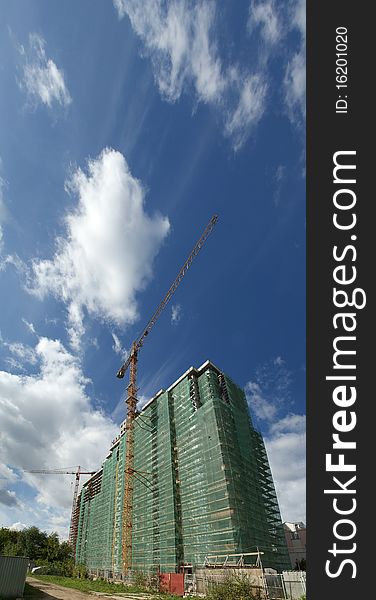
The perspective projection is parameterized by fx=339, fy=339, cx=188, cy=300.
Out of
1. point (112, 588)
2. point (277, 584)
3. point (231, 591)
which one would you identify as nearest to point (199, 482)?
point (112, 588)

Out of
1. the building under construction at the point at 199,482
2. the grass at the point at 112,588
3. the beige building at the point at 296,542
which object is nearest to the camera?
the grass at the point at 112,588

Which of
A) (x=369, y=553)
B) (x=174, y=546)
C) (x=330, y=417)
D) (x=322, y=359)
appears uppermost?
(x=322, y=359)

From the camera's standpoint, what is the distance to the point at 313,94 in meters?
7.54

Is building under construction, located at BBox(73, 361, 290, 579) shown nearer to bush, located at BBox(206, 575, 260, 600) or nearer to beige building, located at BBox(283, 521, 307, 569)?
bush, located at BBox(206, 575, 260, 600)

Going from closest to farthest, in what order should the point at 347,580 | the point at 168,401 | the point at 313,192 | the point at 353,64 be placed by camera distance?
1. the point at 347,580
2. the point at 313,192
3. the point at 353,64
4. the point at 168,401

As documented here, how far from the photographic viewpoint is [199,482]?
192 ft

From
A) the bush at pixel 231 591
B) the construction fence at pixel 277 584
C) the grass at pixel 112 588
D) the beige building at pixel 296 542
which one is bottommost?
the beige building at pixel 296 542

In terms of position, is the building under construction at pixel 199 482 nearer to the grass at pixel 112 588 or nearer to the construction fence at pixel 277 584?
the grass at pixel 112 588

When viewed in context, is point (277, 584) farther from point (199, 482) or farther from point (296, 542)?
point (296, 542)

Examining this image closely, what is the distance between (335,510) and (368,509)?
49 cm

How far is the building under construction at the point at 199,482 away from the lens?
52375mm

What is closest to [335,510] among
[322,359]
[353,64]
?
[322,359]

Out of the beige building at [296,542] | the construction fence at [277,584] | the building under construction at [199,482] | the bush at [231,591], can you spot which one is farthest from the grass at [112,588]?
the beige building at [296,542]

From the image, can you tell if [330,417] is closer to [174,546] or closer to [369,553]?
[369,553]
